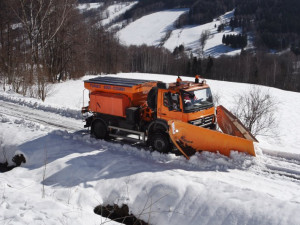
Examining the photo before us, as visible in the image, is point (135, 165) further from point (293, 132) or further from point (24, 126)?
point (293, 132)

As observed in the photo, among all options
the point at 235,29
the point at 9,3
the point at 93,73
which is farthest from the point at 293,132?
the point at 235,29

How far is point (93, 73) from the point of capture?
5562 centimetres

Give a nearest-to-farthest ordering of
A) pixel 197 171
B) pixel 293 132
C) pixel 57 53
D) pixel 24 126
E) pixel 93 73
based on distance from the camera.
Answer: pixel 197 171 → pixel 24 126 → pixel 293 132 → pixel 57 53 → pixel 93 73

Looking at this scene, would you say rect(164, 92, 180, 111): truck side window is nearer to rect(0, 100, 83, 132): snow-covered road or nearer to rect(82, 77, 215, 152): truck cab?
rect(82, 77, 215, 152): truck cab

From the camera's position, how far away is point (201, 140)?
9680 millimetres

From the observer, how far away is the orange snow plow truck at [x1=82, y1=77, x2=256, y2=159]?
9.58 meters

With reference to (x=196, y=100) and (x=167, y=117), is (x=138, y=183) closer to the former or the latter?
(x=167, y=117)

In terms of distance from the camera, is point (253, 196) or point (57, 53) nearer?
point (253, 196)

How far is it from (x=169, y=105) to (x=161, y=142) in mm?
1395

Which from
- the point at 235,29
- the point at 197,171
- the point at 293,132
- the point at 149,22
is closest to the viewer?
the point at 197,171

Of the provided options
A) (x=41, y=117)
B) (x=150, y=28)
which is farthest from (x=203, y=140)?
(x=150, y=28)

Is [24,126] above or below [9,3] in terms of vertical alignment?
below

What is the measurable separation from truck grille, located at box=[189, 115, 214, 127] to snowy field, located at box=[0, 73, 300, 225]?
3.90 ft

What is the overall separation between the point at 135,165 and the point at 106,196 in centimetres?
163
